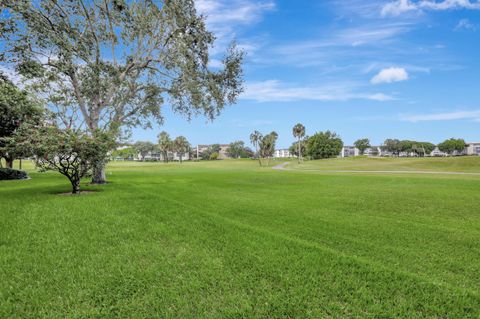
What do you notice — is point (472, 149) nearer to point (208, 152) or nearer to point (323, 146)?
point (323, 146)

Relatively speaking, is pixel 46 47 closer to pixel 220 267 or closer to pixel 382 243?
pixel 220 267

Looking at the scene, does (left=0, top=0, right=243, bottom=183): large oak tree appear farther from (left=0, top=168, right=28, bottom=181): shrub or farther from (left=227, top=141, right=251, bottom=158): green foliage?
(left=227, top=141, right=251, bottom=158): green foliage

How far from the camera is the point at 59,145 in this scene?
1238cm

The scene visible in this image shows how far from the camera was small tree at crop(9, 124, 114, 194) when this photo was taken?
1222cm

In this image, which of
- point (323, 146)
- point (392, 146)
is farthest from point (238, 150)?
point (392, 146)

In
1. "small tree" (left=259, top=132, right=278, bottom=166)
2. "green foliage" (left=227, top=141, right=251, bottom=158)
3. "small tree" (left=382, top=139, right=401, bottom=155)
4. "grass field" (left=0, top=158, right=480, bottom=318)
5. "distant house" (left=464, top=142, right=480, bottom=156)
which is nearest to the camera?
"grass field" (left=0, top=158, right=480, bottom=318)

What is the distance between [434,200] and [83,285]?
46.8ft

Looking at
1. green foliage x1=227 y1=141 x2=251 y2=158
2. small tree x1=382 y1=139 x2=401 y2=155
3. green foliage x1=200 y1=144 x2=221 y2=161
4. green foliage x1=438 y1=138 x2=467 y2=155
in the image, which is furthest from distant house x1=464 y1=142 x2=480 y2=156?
green foliage x1=200 y1=144 x2=221 y2=161

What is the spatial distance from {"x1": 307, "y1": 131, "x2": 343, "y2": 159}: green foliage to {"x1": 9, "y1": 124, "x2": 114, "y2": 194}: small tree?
94993 millimetres

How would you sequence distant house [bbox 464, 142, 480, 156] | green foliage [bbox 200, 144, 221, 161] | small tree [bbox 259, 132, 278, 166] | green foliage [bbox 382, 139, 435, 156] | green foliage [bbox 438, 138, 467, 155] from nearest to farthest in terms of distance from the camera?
1. small tree [bbox 259, 132, 278, 166]
2. green foliage [bbox 438, 138, 467, 155]
3. green foliage [bbox 382, 139, 435, 156]
4. distant house [bbox 464, 142, 480, 156]
5. green foliage [bbox 200, 144, 221, 161]

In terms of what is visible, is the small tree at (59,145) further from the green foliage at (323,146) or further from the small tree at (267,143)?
the green foliage at (323,146)

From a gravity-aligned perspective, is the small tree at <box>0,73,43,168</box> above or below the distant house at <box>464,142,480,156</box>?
above

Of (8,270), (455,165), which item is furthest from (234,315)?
(455,165)

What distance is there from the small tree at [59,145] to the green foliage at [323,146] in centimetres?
9499
